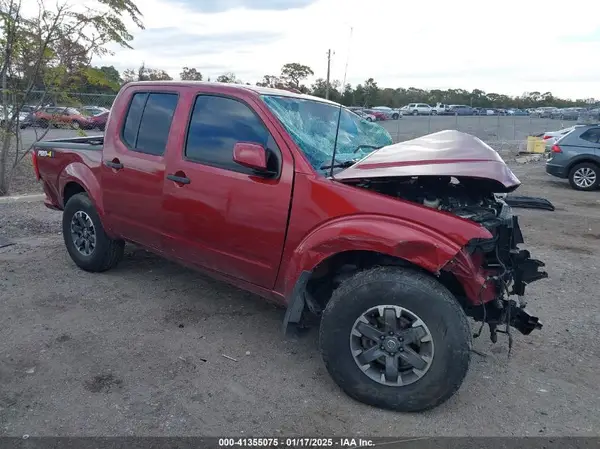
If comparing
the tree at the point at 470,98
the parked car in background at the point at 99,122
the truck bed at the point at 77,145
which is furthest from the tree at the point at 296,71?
the tree at the point at 470,98

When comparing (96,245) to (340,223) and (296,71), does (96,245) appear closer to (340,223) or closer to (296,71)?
(340,223)

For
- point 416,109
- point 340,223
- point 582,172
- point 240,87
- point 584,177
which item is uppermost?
point 416,109

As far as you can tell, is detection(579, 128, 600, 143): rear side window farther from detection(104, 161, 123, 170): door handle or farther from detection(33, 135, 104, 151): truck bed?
detection(104, 161, 123, 170): door handle

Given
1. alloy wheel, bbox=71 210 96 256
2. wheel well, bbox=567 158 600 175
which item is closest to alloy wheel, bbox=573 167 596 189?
wheel well, bbox=567 158 600 175

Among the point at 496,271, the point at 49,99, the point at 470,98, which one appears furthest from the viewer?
the point at 470,98

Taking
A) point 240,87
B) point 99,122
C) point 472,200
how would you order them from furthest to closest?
point 99,122
point 240,87
point 472,200

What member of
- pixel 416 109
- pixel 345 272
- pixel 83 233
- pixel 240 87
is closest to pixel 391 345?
pixel 345 272

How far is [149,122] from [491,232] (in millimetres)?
2930

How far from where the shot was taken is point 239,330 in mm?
4254

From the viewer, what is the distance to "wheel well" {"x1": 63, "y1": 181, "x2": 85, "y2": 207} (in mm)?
5520

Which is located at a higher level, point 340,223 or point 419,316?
point 340,223

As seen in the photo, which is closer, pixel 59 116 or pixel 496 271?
pixel 496 271

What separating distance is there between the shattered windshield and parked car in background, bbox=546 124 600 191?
32.2 ft

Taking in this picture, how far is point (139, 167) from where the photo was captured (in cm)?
448
